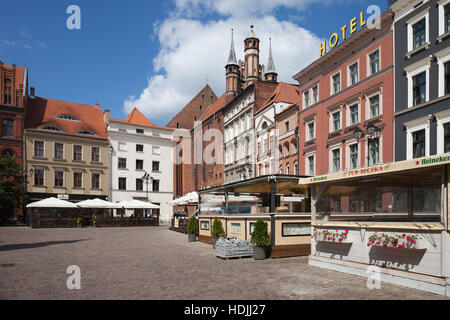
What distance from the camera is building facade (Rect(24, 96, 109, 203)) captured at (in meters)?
49.9

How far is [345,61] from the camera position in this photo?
28.0m

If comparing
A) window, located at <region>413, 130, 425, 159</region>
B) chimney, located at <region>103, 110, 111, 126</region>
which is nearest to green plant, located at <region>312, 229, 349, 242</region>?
window, located at <region>413, 130, 425, 159</region>

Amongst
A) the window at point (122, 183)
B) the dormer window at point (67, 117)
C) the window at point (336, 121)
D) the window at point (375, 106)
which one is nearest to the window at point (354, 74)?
the window at point (375, 106)

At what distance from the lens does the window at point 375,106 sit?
24.7 metres

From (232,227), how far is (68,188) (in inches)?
1582

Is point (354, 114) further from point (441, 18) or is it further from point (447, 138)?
point (441, 18)

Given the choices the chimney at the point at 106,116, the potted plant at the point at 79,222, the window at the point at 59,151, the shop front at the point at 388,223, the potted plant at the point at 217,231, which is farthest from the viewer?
the chimney at the point at 106,116

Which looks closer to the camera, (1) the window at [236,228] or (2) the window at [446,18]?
(1) the window at [236,228]

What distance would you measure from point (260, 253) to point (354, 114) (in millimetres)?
16250

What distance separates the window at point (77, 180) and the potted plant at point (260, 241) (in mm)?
44132

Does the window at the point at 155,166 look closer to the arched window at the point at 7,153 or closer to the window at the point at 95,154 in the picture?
the window at the point at 95,154

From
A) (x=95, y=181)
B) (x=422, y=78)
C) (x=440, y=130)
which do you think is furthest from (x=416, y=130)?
(x=95, y=181)

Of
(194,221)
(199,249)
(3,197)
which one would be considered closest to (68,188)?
(3,197)
